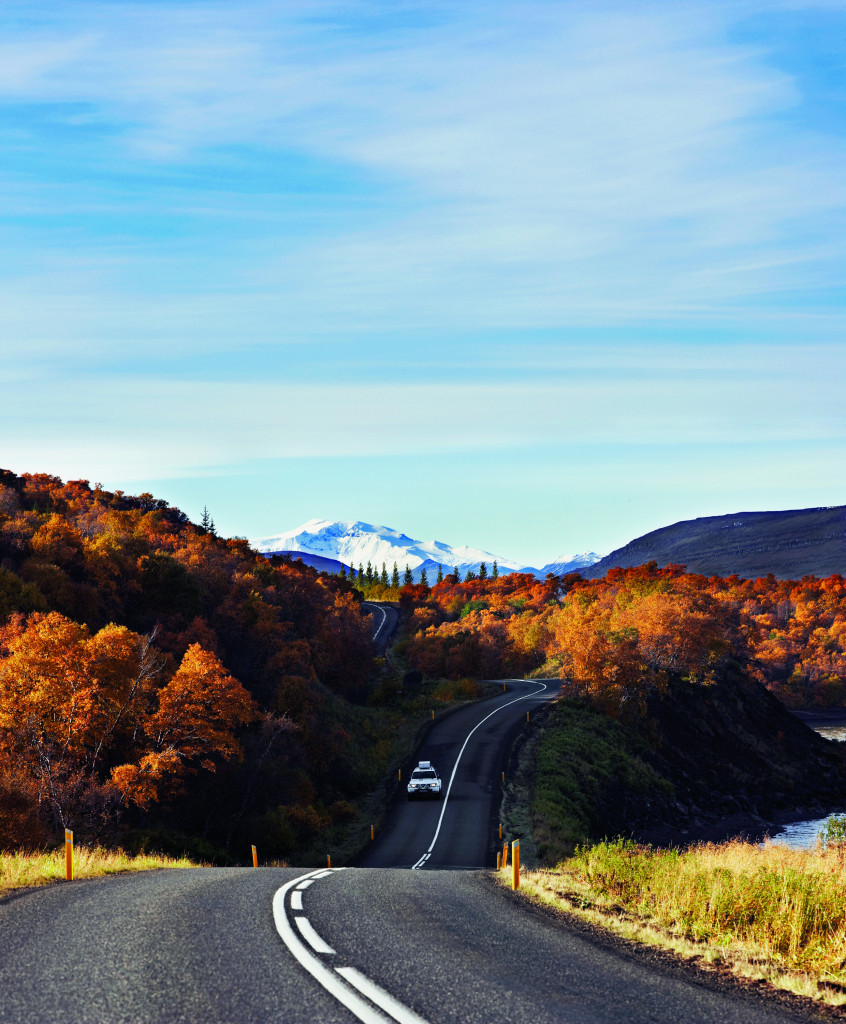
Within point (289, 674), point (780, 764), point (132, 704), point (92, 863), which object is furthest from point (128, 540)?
point (780, 764)

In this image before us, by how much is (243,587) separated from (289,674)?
11569 mm

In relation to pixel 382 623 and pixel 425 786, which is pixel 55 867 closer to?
pixel 425 786

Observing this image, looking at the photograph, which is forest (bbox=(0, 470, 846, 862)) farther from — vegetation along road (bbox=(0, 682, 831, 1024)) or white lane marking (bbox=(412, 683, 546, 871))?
vegetation along road (bbox=(0, 682, 831, 1024))

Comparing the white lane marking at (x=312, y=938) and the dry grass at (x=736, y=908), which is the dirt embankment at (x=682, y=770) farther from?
the white lane marking at (x=312, y=938)

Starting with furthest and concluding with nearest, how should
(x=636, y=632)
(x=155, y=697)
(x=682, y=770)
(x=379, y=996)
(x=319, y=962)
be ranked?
(x=636, y=632), (x=682, y=770), (x=155, y=697), (x=319, y=962), (x=379, y=996)

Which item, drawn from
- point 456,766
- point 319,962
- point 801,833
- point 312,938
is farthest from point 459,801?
point 319,962

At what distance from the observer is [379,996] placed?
6.30 meters

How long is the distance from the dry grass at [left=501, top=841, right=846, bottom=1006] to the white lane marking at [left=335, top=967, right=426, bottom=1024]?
3.44 metres

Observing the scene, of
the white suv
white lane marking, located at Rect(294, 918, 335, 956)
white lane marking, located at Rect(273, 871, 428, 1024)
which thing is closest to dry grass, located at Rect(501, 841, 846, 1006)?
white lane marking, located at Rect(294, 918, 335, 956)

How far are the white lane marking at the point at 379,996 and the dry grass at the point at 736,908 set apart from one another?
136 inches

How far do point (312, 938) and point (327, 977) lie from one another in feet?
5.23

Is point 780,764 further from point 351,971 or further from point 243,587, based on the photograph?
point 351,971

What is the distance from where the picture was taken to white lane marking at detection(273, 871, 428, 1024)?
588 centimetres

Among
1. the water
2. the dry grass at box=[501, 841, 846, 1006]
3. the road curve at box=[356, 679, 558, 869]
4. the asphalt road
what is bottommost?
the water
